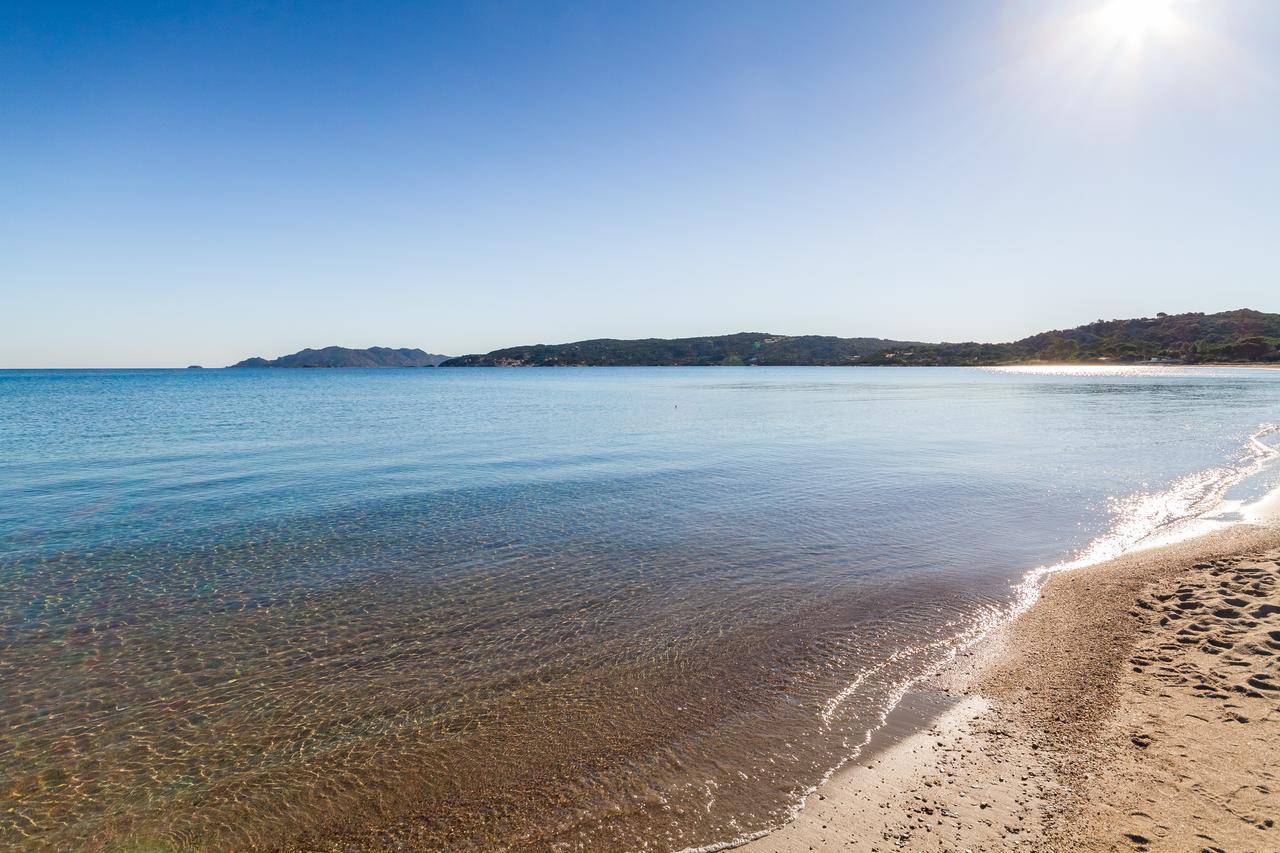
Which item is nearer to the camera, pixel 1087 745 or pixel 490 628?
pixel 1087 745

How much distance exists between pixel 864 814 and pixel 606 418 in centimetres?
4677

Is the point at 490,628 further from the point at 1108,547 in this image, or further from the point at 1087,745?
the point at 1108,547

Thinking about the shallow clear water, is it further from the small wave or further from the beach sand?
the beach sand

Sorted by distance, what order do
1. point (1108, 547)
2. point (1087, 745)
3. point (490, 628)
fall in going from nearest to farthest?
1. point (1087, 745)
2. point (490, 628)
3. point (1108, 547)

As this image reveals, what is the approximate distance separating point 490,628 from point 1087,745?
341 inches

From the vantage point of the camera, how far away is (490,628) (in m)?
10.7

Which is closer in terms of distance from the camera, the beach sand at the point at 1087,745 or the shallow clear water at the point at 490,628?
the beach sand at the point at 1087,745

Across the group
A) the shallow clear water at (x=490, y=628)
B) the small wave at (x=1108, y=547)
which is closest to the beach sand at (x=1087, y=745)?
the small wave at (x=1108, y=547)

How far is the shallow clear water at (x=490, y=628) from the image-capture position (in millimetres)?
6676

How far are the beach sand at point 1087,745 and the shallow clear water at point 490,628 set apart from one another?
2.01 feet

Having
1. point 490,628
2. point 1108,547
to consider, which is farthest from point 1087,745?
point 1108,547

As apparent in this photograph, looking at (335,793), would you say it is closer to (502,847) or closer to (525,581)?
(502,847)

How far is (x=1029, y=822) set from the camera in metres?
5.88

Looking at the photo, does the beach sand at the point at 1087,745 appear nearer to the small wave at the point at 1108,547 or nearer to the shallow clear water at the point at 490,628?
the small wave at the point at 1108,547
